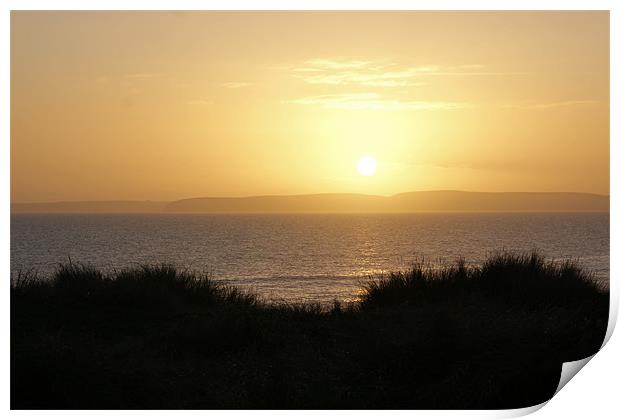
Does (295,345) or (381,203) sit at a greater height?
(381,203)

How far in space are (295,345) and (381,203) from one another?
482 centimetres

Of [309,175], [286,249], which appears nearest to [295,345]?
[309,175]

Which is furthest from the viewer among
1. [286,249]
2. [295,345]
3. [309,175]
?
[286,249]

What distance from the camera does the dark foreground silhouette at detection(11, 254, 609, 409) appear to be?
3.86 m

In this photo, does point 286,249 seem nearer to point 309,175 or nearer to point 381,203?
point 381,203

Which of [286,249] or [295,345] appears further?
[286,249]

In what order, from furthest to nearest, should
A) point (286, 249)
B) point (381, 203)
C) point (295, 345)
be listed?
point (286, 249), point (381, 203), point (295, 345)

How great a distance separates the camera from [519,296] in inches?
212

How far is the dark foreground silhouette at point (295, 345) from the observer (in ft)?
12.7

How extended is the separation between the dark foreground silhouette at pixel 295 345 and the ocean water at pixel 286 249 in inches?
193

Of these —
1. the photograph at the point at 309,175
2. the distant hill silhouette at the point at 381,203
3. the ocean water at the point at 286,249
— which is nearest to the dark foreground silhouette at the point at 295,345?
the photograph at the point at 309,175

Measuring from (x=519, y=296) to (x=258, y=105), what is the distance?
314 centimetres

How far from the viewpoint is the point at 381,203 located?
9195 millimetres
